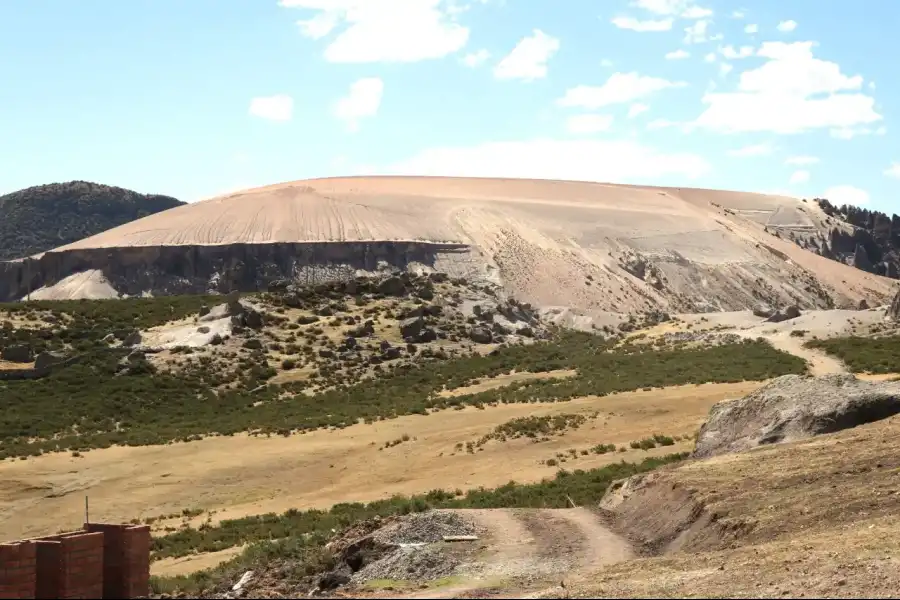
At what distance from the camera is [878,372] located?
35.0m

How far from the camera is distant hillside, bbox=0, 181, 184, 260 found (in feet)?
397

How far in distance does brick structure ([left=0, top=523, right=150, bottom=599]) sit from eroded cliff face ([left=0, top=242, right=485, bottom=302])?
229 ft

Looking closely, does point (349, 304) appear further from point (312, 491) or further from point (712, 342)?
point (312, 491)

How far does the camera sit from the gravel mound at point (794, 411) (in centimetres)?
1847

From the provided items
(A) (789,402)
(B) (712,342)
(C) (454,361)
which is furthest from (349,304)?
(A) (789,402)

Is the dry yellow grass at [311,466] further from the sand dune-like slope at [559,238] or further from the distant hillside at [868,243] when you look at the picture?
the distant hillside at [868,243]

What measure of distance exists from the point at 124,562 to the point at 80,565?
576 millimetres

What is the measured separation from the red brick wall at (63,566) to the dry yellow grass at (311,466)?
1339 cm

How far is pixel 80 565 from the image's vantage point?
10.3m

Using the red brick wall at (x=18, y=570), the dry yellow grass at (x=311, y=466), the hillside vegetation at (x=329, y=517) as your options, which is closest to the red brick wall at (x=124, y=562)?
the red brick wall at (x=18, y=570)

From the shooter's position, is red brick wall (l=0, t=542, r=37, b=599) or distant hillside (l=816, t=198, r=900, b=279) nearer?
red brick wall (l=0, t=542, r=37, b=599)

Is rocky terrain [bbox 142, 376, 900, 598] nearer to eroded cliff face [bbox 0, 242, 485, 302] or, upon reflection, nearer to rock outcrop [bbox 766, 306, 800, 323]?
rock outcrop [bbox 766, 306, 800, 323]

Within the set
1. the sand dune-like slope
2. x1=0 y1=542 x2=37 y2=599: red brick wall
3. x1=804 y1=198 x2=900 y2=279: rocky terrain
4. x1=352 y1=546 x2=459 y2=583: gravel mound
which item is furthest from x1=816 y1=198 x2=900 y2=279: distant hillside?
x1=0 y1=542 x2=37 y2=599: red brick wall

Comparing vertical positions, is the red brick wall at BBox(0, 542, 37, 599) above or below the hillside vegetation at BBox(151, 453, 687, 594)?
above
